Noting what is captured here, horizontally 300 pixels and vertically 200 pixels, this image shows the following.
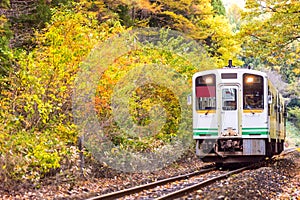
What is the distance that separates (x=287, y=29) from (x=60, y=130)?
7754mm

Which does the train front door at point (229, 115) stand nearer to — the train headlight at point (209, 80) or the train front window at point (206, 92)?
the train front window at point (206, 92)

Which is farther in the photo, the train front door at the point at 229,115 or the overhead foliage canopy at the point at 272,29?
the overhead foliage canopy at the point at 272,29

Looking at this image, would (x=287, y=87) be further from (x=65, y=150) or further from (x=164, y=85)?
(x=65, y=150)

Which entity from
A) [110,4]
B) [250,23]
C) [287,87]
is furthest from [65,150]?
[287,87]

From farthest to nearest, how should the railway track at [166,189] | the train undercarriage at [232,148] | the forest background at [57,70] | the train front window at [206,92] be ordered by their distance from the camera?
1. the train front window at [206,92]
2. the train undercarriage at [232,148]
3. the forest background at [57,70]
4. the railway track at [166,189]

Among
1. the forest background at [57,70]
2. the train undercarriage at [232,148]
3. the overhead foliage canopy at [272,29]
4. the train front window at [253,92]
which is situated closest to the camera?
the forest background at [57,70]

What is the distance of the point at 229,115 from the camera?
14.5m

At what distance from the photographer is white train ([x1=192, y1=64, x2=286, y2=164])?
14.4 meters

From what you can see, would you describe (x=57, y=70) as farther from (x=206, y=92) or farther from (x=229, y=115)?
(x=229, y=115)

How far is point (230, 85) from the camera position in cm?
1472

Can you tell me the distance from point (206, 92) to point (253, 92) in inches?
49.0

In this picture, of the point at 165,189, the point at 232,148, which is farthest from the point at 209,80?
the point at 165,189

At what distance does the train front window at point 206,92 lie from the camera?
14.6 m

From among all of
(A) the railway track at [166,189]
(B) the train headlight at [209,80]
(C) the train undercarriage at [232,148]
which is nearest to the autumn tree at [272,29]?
(B) the train headlight at [209,80]
